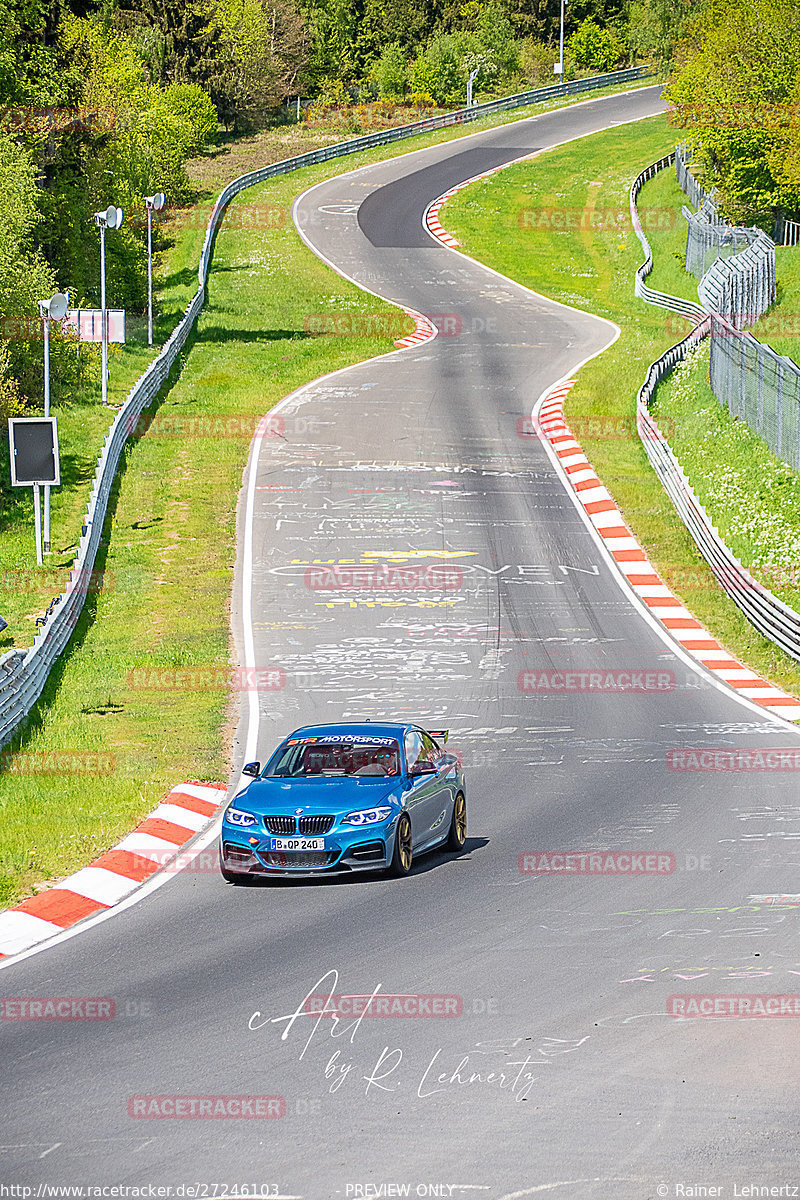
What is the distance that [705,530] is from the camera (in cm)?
3058

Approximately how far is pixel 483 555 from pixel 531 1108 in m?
22.9

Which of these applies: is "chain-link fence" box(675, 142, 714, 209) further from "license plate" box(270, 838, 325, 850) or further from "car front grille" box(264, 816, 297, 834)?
"license plate" box(270, 838, 325, 850)

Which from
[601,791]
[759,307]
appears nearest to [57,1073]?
[601,791]

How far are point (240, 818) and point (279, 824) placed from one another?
1.27 feet

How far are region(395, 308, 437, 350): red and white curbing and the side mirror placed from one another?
3912 centimetres

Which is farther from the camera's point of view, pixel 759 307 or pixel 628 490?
pixel 759 307

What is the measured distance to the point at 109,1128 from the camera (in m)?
8.05

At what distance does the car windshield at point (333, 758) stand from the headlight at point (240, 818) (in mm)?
883

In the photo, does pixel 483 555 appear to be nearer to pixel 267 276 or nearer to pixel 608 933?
pixel 608 933

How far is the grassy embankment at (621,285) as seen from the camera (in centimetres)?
3081

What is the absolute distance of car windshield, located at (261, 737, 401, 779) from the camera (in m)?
14.4

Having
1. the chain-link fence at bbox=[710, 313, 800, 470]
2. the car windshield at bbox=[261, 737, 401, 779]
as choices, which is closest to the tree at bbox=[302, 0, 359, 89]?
the chain-link fence at bbox=[710, 313, 800, 470]

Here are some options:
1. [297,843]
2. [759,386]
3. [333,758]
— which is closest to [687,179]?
[759,386]

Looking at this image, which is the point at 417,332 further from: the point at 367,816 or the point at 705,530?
the point at 367,816
